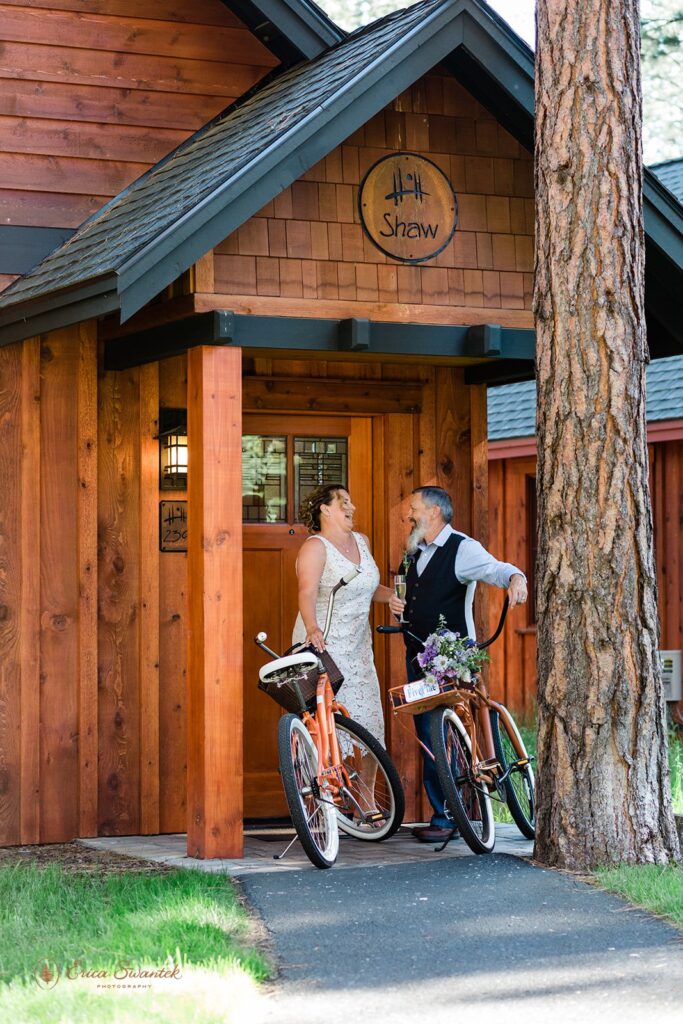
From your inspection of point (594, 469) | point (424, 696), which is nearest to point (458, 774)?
point (424, 696)

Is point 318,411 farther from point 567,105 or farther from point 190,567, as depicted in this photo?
point 567,105

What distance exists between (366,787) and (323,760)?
70 cm

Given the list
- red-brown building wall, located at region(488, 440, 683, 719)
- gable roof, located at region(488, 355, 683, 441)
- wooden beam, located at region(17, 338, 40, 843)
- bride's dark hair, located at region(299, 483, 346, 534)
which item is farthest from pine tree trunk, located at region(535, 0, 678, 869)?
red-brown building wall, located at region(488, 440, 683, 719)

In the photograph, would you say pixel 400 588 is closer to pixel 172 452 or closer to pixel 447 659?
pixel 447 659

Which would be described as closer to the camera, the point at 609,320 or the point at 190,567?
the point at 609,320

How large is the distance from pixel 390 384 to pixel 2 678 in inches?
104

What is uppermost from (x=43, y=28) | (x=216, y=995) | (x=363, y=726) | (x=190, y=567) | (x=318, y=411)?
(x=43, y=28)

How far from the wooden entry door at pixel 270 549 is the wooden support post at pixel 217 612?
1.31 metres

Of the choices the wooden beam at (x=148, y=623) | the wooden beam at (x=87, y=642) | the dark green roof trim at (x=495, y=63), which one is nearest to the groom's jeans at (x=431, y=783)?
the wooden beam at (x=148, y=623)

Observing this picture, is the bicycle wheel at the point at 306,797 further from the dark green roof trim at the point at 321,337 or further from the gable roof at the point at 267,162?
the gable roof at the point at 267,162

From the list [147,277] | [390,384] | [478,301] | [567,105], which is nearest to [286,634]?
[390,384]

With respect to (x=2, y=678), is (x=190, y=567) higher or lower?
higher

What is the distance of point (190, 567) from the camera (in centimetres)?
732

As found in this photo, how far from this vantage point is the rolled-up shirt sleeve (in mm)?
7637
